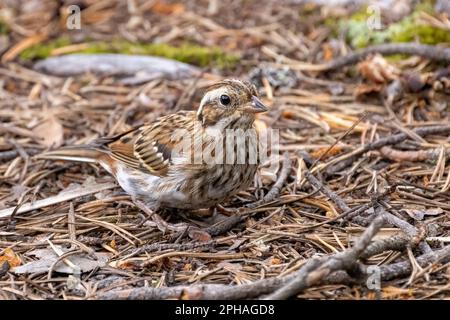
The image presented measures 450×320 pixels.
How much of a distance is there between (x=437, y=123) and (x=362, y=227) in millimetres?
1714

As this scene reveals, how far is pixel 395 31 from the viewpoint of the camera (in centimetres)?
711

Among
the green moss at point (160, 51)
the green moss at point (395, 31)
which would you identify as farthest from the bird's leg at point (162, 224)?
the green moss at point (395, 31)

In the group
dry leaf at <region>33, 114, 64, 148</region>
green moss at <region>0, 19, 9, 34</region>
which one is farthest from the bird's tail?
green moss at <region>0, 19, 9, 34</region>

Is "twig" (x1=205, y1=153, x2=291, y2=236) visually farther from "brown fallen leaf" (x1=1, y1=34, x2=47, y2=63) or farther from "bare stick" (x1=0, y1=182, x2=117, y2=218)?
"brown fallen leaf" (x1=1, y1=34, x2=47, y2=63)

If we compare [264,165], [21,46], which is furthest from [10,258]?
[21,46]

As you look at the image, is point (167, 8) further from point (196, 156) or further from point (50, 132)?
point (196, 156)

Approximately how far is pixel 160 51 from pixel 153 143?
2.46m

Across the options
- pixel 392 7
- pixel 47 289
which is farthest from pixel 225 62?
pixel 47 289

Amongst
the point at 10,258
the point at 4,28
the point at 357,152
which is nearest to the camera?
the point at 10,258

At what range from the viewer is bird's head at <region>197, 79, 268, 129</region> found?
4.81 meters

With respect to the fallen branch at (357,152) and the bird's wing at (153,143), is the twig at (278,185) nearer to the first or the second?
the fallen branch at (357,152)

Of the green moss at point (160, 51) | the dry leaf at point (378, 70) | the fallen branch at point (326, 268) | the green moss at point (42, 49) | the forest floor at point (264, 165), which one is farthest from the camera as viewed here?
the green moss at point (42, 49)

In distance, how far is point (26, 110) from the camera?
660cm

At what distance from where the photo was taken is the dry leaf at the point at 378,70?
6398 mm
